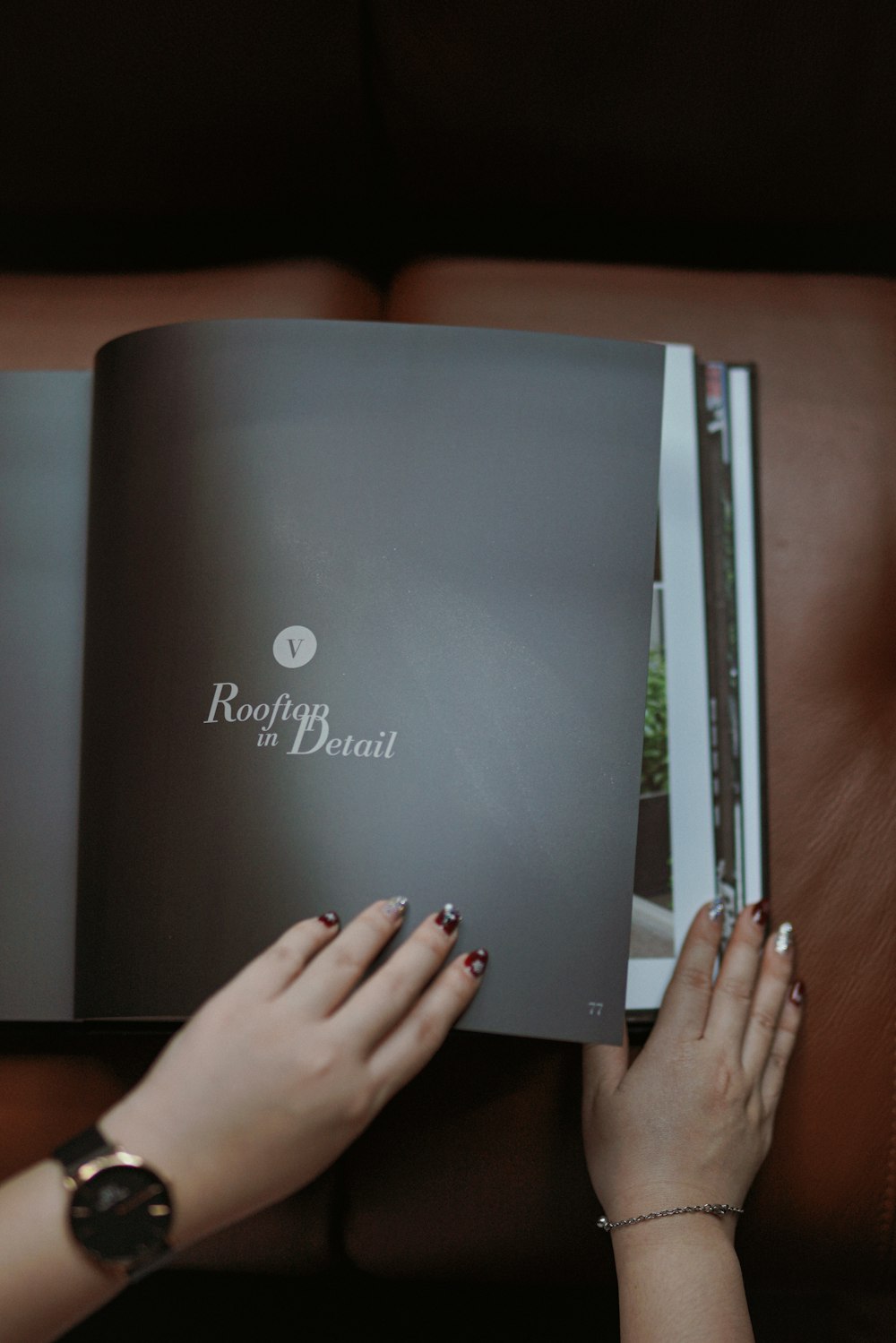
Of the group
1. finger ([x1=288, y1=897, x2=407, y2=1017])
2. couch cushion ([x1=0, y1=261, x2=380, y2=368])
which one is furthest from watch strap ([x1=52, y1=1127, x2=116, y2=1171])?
couch cushion ([x1=0, y1=261, x2=380, y2=368])

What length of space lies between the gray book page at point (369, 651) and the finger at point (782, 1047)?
0.40 ft

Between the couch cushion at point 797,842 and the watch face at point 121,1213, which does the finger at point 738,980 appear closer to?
the couch cushion at point 797,842

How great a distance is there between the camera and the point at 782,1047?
54cm

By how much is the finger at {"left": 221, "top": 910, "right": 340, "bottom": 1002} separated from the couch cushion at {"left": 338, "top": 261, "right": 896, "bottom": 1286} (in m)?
0.13

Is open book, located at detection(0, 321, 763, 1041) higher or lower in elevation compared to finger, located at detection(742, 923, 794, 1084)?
higher

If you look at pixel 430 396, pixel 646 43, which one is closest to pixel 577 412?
pixel 430 396

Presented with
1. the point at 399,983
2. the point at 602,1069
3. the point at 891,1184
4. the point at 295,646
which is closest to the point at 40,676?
the point at 295,646

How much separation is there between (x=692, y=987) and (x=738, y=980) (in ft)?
0.09

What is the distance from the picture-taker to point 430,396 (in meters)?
0.52

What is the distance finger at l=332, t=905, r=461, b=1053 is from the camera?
0.45 m

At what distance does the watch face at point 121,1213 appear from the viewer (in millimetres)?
418

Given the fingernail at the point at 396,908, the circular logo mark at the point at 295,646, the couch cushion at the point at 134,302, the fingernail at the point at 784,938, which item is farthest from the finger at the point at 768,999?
the couch cushion at the point at 134,302

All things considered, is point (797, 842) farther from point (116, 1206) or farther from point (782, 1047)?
point (116, 1206)

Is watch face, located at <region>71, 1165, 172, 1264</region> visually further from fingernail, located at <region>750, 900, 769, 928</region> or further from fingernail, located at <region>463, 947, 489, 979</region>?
fingernail, located at <region>750, 900, 769, 928</region>
